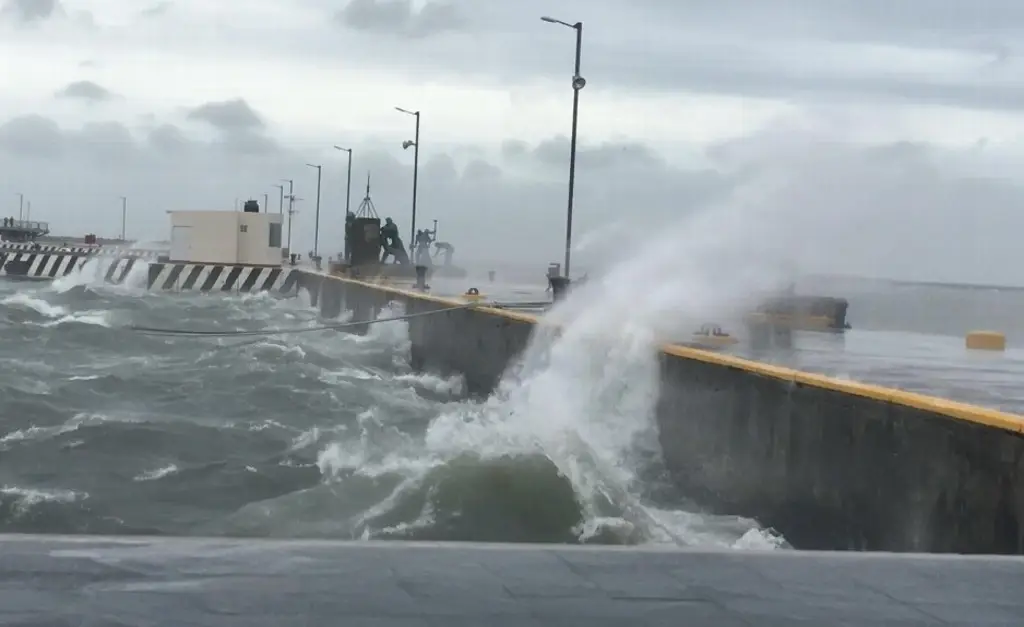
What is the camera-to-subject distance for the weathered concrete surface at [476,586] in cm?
385

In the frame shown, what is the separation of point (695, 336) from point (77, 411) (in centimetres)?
781

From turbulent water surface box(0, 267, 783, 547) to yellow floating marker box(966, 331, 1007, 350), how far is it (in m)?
10.1

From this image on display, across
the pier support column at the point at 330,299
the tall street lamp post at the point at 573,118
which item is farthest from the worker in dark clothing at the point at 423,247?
the tall street lamp post at the point at 573,118

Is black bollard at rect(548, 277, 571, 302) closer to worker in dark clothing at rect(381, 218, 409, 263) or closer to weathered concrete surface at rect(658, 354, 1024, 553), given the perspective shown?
weathered concrete surface at rect(658, 354, 1024, 553)

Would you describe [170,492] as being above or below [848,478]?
below

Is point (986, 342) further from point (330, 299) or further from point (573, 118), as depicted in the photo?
point (330, 299)

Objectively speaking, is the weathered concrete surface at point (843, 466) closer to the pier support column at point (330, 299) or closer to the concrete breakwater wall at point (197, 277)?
the pier support column at point (330, 299)

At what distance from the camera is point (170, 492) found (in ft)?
36.0

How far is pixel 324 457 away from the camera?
1216 cm

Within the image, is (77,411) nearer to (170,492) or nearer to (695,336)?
(170,492)

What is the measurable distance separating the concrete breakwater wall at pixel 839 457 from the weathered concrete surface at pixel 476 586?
185cm

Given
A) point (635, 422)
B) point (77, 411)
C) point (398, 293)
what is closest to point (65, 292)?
point (398, 293)

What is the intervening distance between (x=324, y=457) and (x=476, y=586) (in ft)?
26.7

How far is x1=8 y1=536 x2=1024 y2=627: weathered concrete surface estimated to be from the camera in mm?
3846
